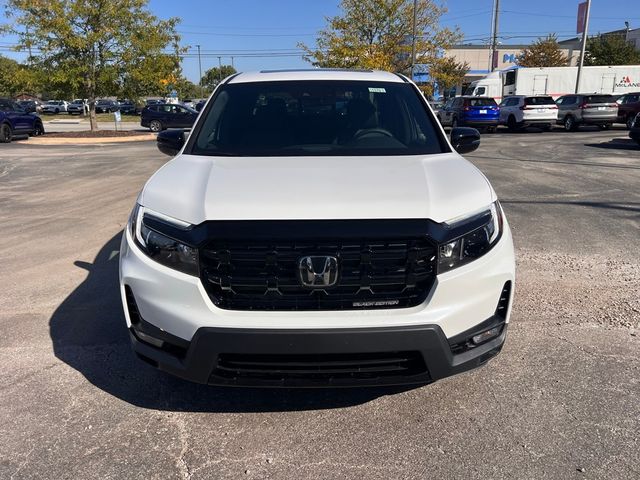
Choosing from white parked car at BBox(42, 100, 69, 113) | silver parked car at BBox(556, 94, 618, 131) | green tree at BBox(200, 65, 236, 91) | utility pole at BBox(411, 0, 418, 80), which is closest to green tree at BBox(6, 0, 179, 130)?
utility pole at BBox(411, 0, 418, 80)

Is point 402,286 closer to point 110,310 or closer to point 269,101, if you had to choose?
point 269,101

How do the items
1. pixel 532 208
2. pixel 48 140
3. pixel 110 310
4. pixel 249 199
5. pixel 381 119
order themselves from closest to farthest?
pixel 249 199
pixel 381 119
pixel 110 310
pixel 532 208
pixel 48 140

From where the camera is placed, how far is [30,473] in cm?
245

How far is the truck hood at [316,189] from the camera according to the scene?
2.53 meters

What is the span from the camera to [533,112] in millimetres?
24531

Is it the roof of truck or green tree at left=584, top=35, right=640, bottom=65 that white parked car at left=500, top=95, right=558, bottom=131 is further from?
green tree at left=584, top=35, right=640, bottom=65

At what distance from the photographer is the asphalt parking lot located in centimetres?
252

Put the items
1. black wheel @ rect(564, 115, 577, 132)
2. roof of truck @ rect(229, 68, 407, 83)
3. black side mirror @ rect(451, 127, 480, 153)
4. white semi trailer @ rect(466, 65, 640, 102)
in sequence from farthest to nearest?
white semi trailer @ rect(466, 65, 640, 102), black wheel @ rect(564, 115, 577, 132), black side mirror @ rect(451, 127, 480, 153), roof of truck @ rect(229, 68, 407, 83)

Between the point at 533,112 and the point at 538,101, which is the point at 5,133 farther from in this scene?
the point at 538,101

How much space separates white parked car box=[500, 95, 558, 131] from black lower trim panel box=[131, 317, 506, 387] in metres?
24.7

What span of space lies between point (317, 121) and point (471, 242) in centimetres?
174

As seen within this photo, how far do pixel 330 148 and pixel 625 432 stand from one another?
2.37 m

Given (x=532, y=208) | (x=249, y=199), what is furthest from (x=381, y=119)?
(x=532, y=208)

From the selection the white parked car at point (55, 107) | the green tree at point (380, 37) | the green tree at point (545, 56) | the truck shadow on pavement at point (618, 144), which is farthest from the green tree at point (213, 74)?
the truck shadow on pavement at point (618, 144)
